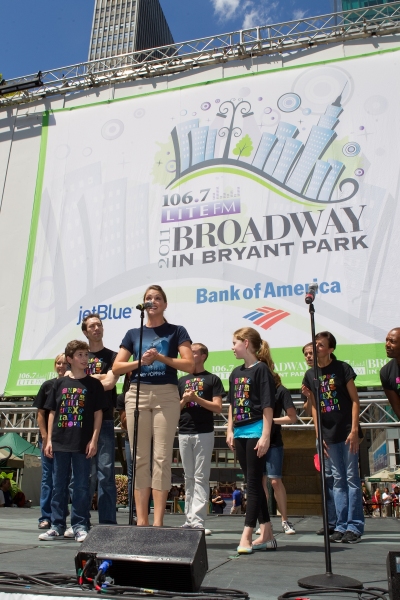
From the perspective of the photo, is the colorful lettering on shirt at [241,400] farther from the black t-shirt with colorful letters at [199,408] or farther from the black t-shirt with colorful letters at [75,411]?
the black t-shirt with colorful letters at [75,411]

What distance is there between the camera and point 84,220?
7301 mm

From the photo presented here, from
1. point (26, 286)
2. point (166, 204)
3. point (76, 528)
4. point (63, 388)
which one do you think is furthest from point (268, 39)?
point (76, 528)

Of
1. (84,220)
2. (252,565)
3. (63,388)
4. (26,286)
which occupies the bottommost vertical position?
(252,565)

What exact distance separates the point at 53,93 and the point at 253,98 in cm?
330

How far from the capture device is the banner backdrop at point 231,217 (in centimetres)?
603

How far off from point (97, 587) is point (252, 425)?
1.55 meters

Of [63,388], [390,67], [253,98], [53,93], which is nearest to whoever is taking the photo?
[63,388]

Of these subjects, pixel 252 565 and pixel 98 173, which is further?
pixel 98 173

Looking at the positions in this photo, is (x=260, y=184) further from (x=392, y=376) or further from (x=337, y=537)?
(x=337, y=537)

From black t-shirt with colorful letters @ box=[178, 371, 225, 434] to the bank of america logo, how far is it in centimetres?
220

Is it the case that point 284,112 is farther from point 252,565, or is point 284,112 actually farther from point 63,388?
point 252,565

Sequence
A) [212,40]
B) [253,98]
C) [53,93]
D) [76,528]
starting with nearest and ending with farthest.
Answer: [76,528]
[253,98]
[212,40]
[53,93]

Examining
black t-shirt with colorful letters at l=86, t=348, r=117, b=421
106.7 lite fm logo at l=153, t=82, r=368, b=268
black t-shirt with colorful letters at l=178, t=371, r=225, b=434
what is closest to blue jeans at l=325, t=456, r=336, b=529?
black t-shirt with colorful letters at l=178, t=371, r=225, b=434

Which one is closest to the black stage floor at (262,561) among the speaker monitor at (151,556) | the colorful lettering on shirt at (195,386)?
the speaker monitor at (151,556)
